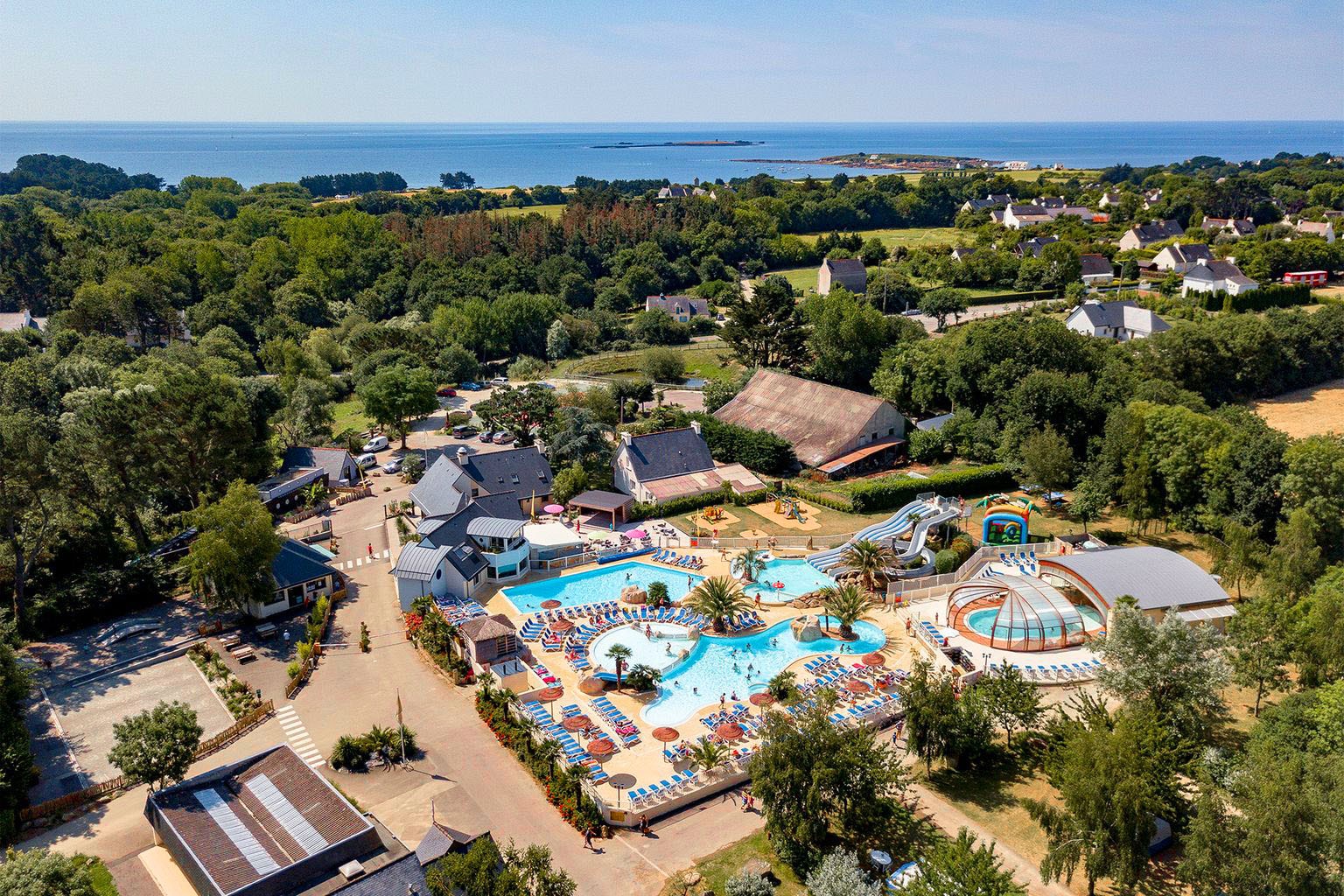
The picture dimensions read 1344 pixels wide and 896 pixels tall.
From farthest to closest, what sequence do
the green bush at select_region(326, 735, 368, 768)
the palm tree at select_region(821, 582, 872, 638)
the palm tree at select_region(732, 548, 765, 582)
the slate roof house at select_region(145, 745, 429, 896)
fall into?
the palm tree at select_region(732, 548, 765, 582) < the palm tree at select_region(821, 582, 872, 638) < the green bush at select_region(326, 735, 368, 768) < the slate roof house at select_region(145, 745, 429, 896)

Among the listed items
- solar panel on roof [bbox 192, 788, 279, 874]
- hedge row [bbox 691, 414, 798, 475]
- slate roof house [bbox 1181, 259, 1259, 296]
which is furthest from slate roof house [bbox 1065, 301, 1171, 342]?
solar panel on roof [bbox 192, 788, 279, 874]

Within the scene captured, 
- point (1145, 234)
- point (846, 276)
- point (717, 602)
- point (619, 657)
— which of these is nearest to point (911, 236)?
point (1145, 234)

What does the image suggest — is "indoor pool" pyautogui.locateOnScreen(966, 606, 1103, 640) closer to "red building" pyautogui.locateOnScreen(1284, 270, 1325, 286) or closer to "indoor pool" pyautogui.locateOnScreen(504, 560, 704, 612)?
"indoor pool" pyautogui.locateOnScreen(504, 560, 704, 612)

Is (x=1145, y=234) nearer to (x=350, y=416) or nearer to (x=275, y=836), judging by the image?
(x=350, y=416)

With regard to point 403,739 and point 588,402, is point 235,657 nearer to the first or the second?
point 403,739

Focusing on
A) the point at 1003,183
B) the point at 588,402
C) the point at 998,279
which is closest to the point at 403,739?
the point at 588,402

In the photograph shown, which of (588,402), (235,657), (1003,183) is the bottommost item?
(235,657)
